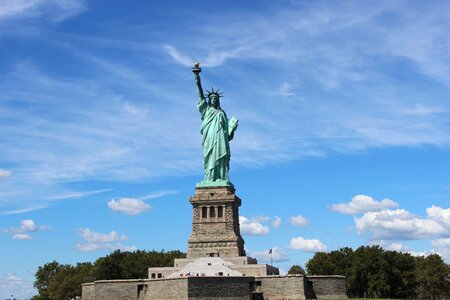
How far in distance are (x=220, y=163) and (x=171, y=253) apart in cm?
2551

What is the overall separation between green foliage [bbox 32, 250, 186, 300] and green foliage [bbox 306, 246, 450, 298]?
71.4ft

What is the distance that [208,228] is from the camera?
63.0 metres

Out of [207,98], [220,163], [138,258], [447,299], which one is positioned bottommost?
[447,299]

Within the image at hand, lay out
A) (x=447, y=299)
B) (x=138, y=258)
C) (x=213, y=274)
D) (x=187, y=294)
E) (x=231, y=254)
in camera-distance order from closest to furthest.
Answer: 1. (x=187, y=294)
2. (x=213, y=274)
3. (x=231, y=254)
4. (x=138, y=258)
5. (x=447, y=299)

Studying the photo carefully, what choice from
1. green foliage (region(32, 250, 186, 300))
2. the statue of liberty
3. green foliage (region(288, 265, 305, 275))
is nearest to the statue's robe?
the statue of liberty

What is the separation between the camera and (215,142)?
66.2m

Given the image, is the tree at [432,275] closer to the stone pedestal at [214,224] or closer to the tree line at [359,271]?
the tree line at [359,271]

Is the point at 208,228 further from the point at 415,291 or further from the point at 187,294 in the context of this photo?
the point at 415,291

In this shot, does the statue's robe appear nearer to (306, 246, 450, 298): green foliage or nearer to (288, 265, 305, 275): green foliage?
(306, 246, 450, 298): green foliage

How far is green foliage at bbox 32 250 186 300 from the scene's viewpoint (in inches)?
3191

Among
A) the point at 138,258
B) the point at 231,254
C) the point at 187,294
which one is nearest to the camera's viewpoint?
the point at 187,294

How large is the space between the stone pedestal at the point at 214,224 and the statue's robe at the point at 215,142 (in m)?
1.83

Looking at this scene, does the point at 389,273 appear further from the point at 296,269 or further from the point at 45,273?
the point at 45,273

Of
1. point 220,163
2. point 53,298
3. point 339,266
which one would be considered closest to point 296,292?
point 220,163
